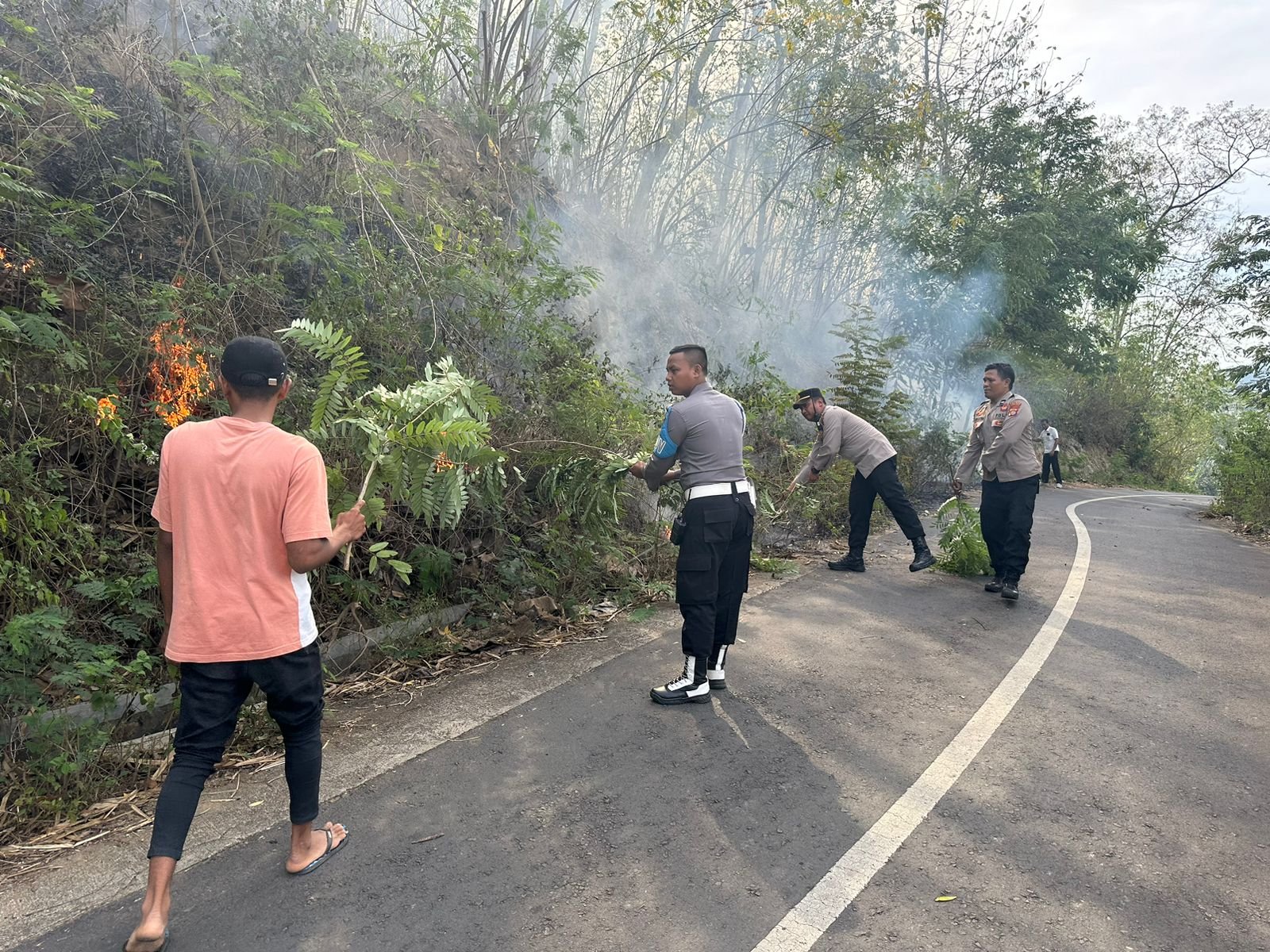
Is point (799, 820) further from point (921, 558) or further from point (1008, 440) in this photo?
point (921, 558)

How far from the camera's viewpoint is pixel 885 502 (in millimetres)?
9164

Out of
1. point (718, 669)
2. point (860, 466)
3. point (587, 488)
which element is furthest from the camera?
point (860, 466)

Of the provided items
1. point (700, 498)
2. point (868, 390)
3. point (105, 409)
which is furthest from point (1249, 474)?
point (105, 409)

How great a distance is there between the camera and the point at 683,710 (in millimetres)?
4938

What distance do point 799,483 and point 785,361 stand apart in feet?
28.7

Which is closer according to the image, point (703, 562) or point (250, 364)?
point (250, 364)

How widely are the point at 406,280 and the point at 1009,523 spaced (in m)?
5.68

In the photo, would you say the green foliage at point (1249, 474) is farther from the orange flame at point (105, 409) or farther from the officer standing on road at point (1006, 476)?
the orange flame at point (105, 409)

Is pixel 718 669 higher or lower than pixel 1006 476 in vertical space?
lower

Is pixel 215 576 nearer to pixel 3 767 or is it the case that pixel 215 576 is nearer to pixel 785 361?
pixel 3 767

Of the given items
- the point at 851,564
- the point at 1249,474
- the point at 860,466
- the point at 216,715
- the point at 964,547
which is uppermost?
the point at 860,466

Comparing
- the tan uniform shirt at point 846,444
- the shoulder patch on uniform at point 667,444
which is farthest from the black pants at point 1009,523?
the shoulder patch on uniform at point 667,444

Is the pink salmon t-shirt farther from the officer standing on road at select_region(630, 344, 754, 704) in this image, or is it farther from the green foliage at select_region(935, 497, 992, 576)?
the green foliage at select_region(935, 497, 992, 576)

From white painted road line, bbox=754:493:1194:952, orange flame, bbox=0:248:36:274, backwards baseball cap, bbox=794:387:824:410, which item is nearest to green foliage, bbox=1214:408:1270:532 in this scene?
backwards baseball cap, bbox=794:387:824:410
